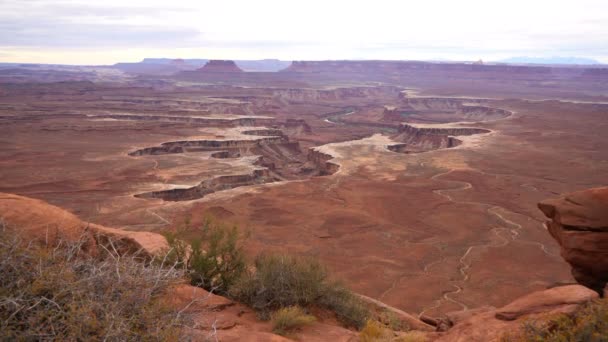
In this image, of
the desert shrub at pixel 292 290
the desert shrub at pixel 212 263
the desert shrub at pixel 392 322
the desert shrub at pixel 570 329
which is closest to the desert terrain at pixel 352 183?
the desert shrub at pixel 212 263

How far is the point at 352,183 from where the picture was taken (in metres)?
40.7

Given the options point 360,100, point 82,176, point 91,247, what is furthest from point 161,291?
point 360,100

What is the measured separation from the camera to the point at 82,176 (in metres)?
41.9

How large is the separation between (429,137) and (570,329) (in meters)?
65.8

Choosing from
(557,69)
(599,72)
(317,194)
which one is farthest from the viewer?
(557,69)

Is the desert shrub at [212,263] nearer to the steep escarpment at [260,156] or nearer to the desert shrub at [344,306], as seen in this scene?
the desert shrub at [344,306]

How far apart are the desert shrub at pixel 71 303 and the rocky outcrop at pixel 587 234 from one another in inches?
293

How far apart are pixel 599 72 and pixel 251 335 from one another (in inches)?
7979

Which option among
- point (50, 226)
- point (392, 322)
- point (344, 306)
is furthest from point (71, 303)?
point (392, 322)

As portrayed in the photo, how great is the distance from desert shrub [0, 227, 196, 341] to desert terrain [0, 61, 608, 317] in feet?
20.2

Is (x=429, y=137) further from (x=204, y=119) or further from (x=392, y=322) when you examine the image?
(x=392, y=322)

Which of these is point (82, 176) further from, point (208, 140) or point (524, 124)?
point (524, 124)

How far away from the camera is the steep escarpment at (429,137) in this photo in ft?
216

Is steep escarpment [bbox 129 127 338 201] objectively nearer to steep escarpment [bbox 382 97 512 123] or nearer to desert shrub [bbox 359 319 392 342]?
desert shrub [bbox 359 319 392 342]
